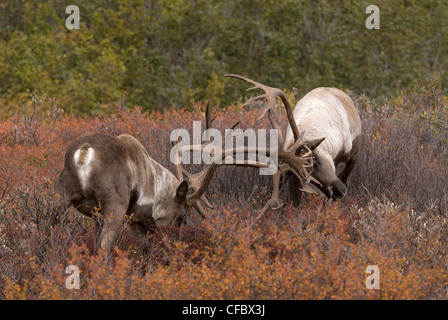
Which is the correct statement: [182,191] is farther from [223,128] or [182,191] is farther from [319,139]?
[223,128]

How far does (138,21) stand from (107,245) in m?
18.0

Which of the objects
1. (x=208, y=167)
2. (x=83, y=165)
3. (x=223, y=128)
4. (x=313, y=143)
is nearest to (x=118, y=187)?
(x=83, y=165)

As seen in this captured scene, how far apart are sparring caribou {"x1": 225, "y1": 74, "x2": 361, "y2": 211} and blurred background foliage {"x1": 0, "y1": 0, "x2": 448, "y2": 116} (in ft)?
42.0

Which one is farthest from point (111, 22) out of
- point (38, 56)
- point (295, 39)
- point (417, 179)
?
point (417, 179)

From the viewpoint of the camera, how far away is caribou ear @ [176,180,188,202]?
638 centimetres

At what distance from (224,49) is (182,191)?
16587 mm

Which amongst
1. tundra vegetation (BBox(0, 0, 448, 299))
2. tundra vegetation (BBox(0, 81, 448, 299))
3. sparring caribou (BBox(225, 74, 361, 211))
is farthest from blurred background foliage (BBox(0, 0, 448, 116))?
sparring caribou (BBox(225, 74, 361, 211))

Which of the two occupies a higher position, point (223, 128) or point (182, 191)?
point (223, 128)

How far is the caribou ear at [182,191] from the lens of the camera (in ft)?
20.9

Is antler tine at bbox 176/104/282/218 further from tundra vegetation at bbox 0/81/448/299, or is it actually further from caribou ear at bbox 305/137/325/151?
caribou ear at bbox 305/137/325/151

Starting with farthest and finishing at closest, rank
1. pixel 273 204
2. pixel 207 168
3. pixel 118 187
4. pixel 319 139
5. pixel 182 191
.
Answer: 1. pixel 273 204
2. pixel 319 139
3. pixel 207 168
4. pixel 182 191
5. pixel 118 187

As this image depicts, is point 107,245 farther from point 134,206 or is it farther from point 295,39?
point 295,39

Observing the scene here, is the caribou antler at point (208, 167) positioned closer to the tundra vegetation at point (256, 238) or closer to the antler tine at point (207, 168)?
the antler tine at point (207, 168)

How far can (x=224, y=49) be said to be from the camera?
74.3 feet
